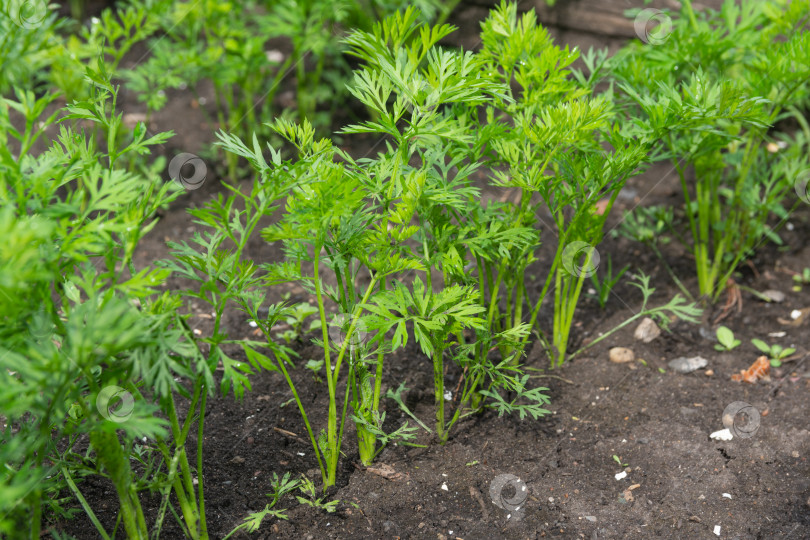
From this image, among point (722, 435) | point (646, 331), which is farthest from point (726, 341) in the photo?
point (722, 435)

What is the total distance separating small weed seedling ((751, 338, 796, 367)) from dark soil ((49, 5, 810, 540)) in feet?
0.09

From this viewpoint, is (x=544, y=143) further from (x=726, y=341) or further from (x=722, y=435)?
(x=726, y=341)

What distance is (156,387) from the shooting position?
1.24 m

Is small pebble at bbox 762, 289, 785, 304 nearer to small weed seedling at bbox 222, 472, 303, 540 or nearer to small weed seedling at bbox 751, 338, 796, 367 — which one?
small weed seedling at bbox 751, 338, 796, 367

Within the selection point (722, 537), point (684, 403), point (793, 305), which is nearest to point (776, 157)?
point (793, 305)

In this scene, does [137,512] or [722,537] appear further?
[722,537]

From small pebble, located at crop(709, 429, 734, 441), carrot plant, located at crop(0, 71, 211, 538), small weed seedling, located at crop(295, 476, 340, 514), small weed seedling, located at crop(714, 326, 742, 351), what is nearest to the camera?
carrot plant, located at crop(0, 71, 211, 538)

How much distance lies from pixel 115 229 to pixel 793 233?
117 inches

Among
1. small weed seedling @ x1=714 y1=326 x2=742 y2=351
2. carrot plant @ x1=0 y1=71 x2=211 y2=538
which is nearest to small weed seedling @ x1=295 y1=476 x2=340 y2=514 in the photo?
carrot plant @ x1=0 y1=71 x2=211 y2=538

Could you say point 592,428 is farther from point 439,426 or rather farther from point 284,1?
point 284,1

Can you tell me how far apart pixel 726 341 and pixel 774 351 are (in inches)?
6.3

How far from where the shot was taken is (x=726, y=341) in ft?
8.26

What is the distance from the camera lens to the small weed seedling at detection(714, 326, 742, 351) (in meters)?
2.51

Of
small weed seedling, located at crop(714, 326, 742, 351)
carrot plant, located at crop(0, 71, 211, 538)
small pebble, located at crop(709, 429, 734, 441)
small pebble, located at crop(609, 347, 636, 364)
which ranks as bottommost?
small pebble, located at crop(609, 347, 636, 364)
